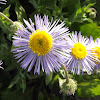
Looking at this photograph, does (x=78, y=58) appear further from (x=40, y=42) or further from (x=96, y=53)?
(x=40, y=42)

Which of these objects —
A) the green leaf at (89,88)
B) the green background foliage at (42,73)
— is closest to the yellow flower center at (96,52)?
the green background foliage at (42,73)

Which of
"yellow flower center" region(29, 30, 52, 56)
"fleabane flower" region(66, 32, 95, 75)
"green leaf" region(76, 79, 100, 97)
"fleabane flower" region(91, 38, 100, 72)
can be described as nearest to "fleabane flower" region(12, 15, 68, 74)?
"yellow flower center" region(29, 30, 52, 56)

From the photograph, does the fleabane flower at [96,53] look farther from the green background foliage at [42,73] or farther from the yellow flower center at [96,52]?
the green background foliage at [42,73]

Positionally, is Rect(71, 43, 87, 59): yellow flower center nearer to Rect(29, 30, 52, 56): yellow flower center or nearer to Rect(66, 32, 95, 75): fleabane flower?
Rect(66, 32, 95, 75): fleabane flower

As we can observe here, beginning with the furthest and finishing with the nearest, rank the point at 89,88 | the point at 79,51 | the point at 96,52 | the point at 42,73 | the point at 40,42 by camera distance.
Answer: the point at 89,88, the point at 42,73, the point at 96,52, the point at 79,51, the point at 40,42

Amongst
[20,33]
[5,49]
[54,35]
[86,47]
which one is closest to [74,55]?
[86,47]

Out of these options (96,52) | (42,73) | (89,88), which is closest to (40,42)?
(42,73)
